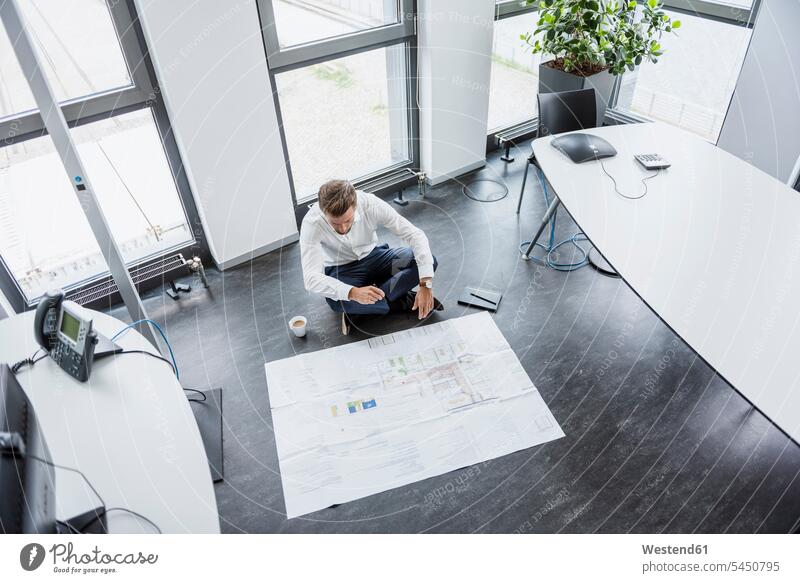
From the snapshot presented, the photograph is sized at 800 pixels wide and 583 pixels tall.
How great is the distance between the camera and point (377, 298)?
2.54 metres

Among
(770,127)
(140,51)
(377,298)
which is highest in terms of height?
(140,51)

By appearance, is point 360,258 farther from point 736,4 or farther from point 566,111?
point 736,4

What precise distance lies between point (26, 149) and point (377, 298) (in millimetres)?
1774

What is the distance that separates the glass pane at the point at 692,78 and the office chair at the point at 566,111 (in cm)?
117

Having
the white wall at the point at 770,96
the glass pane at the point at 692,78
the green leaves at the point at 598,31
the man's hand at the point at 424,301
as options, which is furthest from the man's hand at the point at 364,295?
the glass pane at the point at 692,78

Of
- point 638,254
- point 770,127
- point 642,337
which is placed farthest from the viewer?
point 770,127

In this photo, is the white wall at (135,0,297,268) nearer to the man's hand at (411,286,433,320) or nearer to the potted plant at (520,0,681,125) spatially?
the man's hand at (411,286,433,320)

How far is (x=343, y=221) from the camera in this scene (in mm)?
2406

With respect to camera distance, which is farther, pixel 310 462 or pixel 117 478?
pixel 310 462

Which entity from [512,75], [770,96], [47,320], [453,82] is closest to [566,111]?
[453,82]

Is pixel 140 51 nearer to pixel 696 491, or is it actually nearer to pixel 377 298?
pixel 377 298

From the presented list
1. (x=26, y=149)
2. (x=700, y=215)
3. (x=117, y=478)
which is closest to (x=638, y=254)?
(x=700, y=215)

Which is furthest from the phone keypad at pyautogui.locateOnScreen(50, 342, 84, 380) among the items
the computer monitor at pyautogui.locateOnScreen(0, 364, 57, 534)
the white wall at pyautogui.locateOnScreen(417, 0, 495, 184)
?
the white wall at pyautogui.locateOnScreen(417, 0, 495, 184)

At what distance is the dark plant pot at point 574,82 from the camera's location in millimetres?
3705
